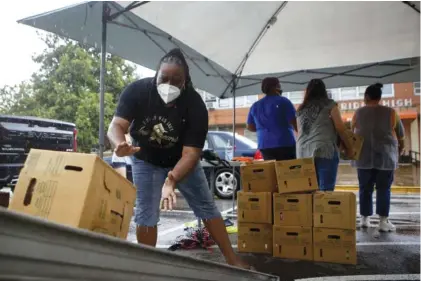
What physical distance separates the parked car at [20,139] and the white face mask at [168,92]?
3170 mm

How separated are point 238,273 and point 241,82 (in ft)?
16.0

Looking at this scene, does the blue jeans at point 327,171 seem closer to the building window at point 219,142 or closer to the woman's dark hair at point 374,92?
the woman's dark hair at point 374,92

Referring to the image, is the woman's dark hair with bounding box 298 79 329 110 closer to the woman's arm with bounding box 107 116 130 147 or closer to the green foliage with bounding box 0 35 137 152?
the woman's arm with bounding box 107 116 130 147

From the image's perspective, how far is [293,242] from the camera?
3.22m

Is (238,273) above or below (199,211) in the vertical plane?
below

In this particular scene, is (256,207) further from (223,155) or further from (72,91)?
(72,91)

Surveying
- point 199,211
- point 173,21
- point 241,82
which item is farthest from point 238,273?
point 241,82

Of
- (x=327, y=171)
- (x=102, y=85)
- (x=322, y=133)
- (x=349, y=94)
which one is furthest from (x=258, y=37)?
(x=349, y=94)

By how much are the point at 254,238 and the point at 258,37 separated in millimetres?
2902

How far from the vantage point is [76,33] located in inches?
136

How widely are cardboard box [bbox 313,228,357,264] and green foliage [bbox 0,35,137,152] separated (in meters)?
7.47

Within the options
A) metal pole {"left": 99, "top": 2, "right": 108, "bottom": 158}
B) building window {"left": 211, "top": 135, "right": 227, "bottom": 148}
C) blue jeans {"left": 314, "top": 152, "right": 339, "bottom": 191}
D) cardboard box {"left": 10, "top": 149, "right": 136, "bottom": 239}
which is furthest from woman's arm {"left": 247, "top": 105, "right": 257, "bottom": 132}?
building window {"left": 211, "top": 135, "right": 227, "bottom": 148}

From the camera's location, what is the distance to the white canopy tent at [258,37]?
11.5ft

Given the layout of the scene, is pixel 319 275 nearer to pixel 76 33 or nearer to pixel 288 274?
pixel 288 274
